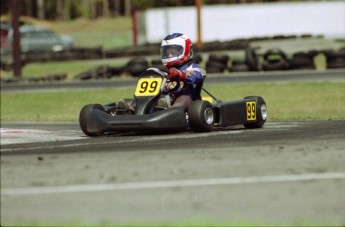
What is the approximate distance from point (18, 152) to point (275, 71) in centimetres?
1823

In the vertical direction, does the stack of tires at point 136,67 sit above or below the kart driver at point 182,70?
below

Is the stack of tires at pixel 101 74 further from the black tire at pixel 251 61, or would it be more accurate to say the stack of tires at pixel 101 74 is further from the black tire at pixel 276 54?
the black tire at pixel 276 54

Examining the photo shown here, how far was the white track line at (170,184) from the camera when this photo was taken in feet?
17.2

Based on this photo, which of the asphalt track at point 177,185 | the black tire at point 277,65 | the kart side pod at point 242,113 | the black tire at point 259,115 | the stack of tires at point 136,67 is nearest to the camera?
the asphalt track at point 177,185

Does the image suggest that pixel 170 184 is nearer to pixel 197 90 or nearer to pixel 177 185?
pixel 177 185

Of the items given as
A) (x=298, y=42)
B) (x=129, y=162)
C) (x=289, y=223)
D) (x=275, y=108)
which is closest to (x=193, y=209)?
(x=289, y=223)

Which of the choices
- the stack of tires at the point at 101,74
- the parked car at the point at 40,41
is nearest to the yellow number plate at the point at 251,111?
the stack of tires at the point at 101,74

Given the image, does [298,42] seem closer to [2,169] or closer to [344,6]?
[344,6]

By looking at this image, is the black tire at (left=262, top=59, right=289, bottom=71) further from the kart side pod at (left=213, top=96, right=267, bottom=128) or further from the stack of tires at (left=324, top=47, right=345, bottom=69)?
the kart side pod at (left=213, top=96, right=267, bottom=128)

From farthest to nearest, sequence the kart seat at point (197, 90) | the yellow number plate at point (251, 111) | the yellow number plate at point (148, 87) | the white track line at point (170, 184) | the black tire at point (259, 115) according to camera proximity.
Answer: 1. the black tire at point (259, 115)
2. the yellow number plate at point (251, 111)
3. the kart seat at point (197, 90)
4. the yellow number plate at point (148, 87)
5. the white track line at point (170, 184)

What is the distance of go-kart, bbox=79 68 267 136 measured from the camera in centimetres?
933

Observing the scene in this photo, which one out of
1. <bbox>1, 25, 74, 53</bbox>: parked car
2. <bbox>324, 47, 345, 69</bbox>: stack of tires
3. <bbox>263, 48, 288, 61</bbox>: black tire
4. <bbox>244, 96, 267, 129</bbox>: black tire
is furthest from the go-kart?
<bbox>1, 25, 74, 53</bbox>: parked car

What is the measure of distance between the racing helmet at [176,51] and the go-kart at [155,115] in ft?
1.08

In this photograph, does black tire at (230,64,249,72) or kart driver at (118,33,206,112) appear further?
black tire at (230,64,249,72)
